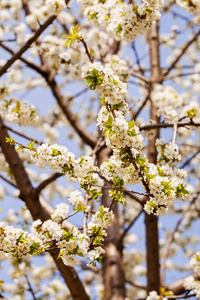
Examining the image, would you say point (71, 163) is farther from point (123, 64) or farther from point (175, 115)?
point (123, 64)

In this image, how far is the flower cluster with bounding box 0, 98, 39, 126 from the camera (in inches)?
139

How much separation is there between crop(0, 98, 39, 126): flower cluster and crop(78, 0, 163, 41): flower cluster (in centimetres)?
116

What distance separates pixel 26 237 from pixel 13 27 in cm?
331

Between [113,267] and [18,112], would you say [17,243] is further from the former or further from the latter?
[18,112]

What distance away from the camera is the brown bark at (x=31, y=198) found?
2.85 metres

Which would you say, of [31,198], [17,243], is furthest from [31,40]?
[17,243]

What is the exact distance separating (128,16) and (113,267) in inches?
91.0

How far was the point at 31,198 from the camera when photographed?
2865 millimetres

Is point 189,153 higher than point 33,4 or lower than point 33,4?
lower

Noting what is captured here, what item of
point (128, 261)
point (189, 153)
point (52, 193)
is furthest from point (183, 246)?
point (52, 193)

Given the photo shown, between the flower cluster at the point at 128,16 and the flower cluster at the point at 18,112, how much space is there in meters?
1.16

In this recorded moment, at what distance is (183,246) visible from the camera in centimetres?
654

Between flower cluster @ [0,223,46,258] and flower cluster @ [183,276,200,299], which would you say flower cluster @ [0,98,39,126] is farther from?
flower cluster @ [183,276,200,299]

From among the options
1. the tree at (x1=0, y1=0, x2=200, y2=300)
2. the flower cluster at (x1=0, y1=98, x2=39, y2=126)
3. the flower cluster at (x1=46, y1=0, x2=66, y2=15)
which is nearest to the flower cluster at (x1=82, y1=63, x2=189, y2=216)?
the tree at (x1=0, y1=0, x2=200, y2=300)
